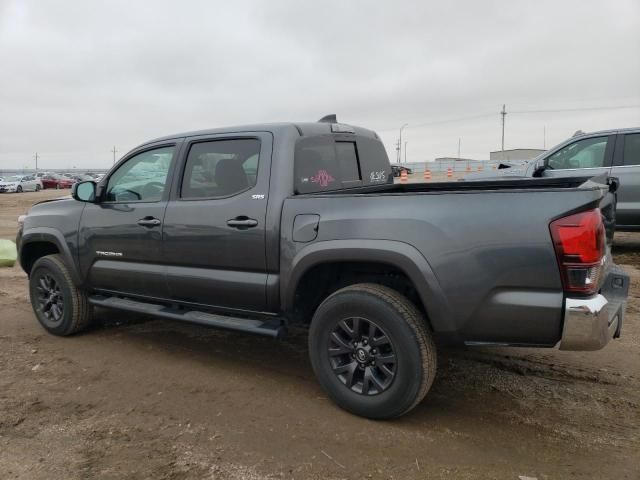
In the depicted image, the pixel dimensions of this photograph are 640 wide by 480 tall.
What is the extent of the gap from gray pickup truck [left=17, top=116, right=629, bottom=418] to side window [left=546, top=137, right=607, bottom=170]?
16.2 feet

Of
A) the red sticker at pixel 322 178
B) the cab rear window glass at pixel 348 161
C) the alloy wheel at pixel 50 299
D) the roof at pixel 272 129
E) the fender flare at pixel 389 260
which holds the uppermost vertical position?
the roof at pixel 272 129

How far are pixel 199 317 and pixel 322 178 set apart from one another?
1.40 m

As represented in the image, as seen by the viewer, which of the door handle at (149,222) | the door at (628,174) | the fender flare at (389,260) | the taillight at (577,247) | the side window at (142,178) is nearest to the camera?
the taillight at (577,247)

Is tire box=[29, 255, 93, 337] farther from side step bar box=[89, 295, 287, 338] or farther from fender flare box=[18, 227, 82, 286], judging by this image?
side step bar box=[89, 295, 287, 338]

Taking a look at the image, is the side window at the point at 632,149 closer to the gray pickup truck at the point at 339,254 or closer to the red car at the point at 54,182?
the gray pickup truck at the point at 339,254

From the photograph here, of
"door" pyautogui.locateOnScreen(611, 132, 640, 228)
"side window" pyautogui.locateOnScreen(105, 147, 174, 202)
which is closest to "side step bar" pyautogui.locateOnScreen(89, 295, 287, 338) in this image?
"side window" pyautogui.locateOnScreen(105, 147, 174, 202)

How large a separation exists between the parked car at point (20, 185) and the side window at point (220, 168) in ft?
129

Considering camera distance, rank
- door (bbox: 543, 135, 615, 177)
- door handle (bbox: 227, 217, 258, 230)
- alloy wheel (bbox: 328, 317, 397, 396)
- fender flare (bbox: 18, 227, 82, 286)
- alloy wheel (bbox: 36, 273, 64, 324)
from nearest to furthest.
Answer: alloy wheel (bbox: 328, 317, 397, 396), door handle (bbox: 227, 217, 258, 230), fender flare (bbox: 18, 227, 82, 286), alloy wheel (bbox: 36, 273, 64, 324), door (bbox: 543, 135, 615, 177)

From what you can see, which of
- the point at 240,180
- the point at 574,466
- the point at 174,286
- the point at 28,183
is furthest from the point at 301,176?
the point at 28,183

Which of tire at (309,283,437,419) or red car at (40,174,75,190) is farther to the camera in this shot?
red car at (40,174,75,190)

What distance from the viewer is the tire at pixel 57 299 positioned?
5.00 metres

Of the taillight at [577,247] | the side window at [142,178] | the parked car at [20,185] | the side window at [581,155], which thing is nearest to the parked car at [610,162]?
the side window at [581,155]

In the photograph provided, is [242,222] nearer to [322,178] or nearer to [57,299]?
[322,178]

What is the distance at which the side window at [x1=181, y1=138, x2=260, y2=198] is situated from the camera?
3.91 meters
